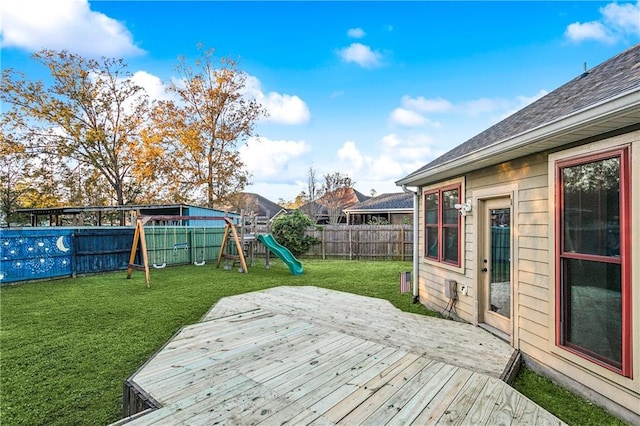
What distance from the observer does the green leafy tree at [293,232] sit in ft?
44.7

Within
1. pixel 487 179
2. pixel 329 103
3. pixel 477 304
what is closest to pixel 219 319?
pixel 477 304

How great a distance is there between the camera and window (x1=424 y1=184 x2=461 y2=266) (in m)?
4.83

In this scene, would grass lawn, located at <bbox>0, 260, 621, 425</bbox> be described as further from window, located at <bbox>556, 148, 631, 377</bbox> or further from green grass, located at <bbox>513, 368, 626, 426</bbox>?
window, located at <bbox>556, 148, 631, 377</bbox>

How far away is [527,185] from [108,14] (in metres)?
11.5

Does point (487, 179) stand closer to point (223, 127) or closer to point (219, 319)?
point (219, 319)

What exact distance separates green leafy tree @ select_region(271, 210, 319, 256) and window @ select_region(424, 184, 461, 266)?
27.4 feet

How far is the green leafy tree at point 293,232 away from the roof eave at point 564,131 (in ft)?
32.5

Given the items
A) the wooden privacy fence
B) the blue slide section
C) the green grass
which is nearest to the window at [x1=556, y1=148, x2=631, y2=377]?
the green grass

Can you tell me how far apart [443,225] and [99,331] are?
5.38 m

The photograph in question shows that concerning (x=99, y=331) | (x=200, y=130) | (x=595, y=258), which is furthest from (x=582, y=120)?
(x=200, y=130)

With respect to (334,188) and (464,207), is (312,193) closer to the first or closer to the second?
(334,188)

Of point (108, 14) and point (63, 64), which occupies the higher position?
point (63, 64)

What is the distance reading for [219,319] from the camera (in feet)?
14.4

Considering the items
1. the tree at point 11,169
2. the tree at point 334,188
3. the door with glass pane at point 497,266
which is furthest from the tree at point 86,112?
the door with glass pane at point 497,266
